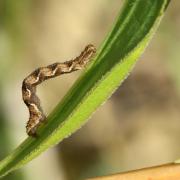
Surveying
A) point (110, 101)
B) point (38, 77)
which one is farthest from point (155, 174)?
point (110, 101)

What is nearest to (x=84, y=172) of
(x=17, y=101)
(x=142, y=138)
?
(x=142, y=138)

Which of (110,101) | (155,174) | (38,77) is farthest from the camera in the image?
(110,101)

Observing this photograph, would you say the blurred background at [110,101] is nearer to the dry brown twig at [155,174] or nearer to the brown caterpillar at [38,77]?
the brown caterpillar at [38,77]

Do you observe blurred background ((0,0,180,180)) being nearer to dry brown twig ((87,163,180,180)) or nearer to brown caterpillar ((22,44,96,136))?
brown caterpillar ((22,44,96,136))

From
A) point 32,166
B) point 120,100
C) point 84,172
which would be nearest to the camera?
point 32,166

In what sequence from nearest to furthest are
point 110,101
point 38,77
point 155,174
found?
point 155,174 → point 38,77 → point 110,101

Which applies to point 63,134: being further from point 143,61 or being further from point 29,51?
point 143,61

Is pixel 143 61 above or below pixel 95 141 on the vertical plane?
above

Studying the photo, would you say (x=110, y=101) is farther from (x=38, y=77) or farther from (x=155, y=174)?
(x=155, y=174)
